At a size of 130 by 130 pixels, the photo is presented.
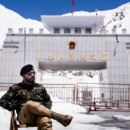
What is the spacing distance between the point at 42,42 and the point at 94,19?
721 cm

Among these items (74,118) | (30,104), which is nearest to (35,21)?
(74,118)

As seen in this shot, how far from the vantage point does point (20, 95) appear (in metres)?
3.06

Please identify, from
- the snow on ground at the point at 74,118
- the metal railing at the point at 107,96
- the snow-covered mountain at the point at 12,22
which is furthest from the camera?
the snow-covered mountain at the point at 12,22

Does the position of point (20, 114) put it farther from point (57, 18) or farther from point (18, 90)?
point (57, 18)

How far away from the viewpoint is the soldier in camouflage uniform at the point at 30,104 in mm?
2703

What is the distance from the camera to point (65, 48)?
17031 millimetres

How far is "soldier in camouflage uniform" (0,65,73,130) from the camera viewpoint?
8.87 feet

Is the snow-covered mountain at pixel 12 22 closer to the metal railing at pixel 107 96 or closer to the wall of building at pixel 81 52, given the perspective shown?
the wall of building at pixel 81 52

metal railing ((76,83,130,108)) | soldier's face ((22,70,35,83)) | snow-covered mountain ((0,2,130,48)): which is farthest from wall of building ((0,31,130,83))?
snow-covered mountain ((0,2,130,48))

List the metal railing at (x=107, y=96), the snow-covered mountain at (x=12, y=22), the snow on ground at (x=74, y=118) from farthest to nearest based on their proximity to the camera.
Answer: the snow-covered mountain at (x=12, y=22)
the metal railing at (x=107, y=96)
the snow on ground at (x=74, y=118)

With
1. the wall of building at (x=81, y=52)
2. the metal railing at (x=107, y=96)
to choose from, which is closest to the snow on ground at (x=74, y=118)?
the metal railing at (x=107, y=96)

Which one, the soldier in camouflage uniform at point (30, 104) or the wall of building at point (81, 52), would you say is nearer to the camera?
the soldier in camouflage uniform at point (30, 104)

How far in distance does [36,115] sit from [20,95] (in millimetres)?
472

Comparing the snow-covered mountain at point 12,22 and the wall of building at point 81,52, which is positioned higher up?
the snow-covered mountain at point 12,22
